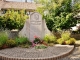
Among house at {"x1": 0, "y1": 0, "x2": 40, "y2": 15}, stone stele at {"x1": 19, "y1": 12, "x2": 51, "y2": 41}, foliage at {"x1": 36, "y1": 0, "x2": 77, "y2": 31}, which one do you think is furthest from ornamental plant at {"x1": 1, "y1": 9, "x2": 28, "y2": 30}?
house at {"x1": 0, "y1": 0, "x2": 40, "y2": 15}

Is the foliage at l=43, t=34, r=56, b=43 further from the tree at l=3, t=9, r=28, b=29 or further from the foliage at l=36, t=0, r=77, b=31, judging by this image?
the tree at l=3, t=9, r=28, b=29

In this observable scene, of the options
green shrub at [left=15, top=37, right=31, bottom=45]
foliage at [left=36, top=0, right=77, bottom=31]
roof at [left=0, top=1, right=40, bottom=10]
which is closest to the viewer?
green shrub at [left=15, top=37, right=31, bottom=45]

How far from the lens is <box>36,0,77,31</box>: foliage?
14.1 m

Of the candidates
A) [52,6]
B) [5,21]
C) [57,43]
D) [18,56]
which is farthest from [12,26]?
[18,56]

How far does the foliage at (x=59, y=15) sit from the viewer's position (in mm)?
14062

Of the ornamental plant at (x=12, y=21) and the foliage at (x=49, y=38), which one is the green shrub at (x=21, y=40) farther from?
the ornamental plant at (x=12, y=21)

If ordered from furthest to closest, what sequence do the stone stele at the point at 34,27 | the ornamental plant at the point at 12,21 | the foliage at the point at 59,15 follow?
the ornamental plant at the point at 12,21, the foliage at the point at 59,15, the stone stele at the point at 34,27

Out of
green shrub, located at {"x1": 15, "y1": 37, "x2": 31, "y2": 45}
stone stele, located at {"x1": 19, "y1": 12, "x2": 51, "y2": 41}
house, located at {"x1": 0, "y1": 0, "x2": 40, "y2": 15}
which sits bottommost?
green shrub, located at {"x1": 15, "y1": 37, "x2": 31, "y2": 45}

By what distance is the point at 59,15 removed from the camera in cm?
1456

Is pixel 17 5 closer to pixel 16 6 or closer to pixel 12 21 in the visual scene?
pixel 16 6

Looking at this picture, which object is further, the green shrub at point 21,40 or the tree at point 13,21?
the tree at point 13,21

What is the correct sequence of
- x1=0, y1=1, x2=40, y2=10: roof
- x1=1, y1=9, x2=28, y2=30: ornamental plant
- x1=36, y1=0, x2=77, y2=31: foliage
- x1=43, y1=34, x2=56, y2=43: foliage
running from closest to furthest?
x1=43, y1=34, x2=56, y2=43: foliage < x1=36, y1=0, x2=77, y2=31: foliage < x1=1, y1=9, x2=28, y2=30: ornamental plant < x1=0, y1=1, x2=40, y2=10: roof

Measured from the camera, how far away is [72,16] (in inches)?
563

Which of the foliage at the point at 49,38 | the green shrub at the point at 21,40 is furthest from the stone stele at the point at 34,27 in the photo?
the green shrub at the point at 21,40
